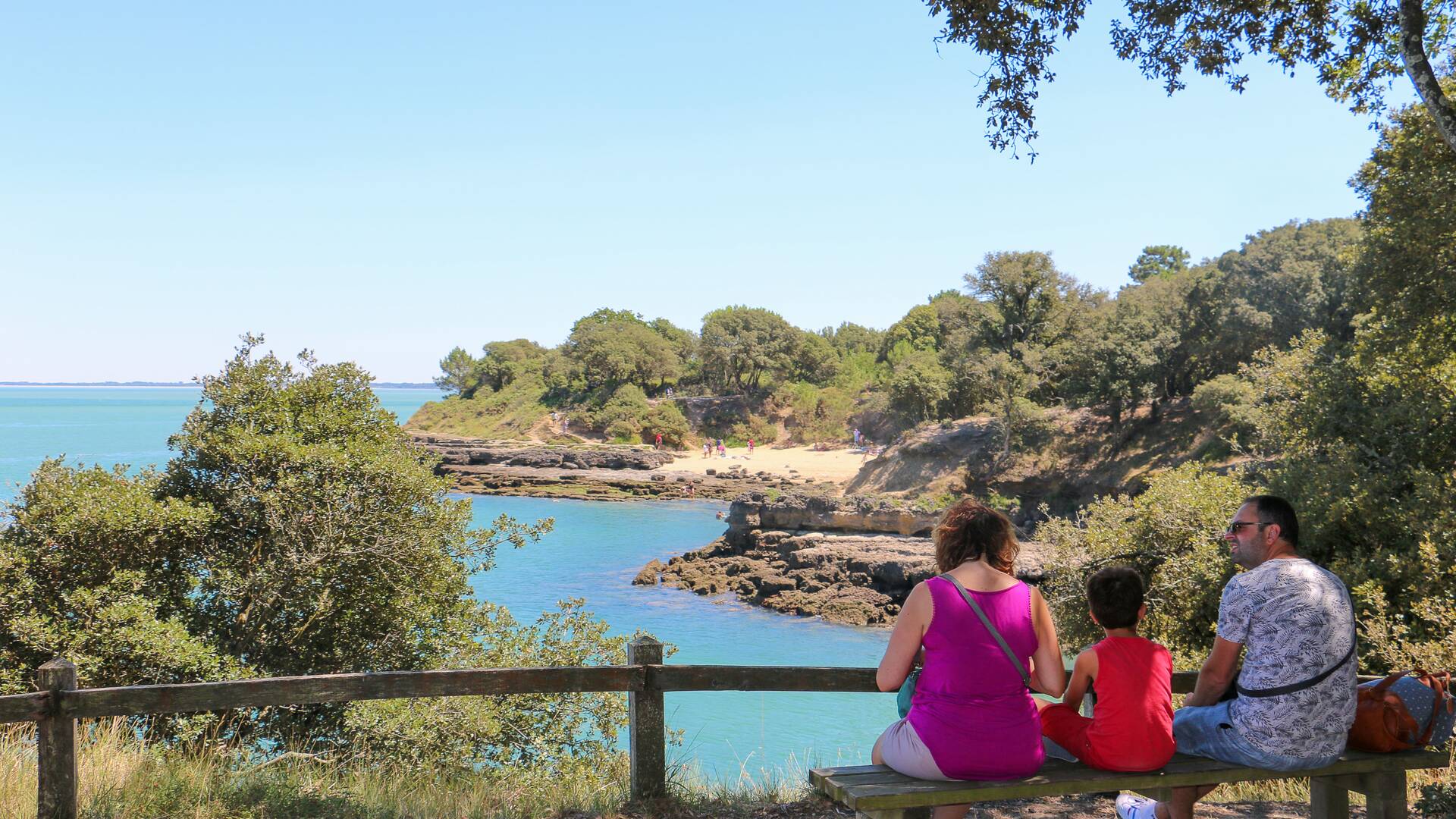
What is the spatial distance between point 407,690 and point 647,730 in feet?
3.55

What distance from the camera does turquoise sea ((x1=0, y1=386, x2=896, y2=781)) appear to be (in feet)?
56.2

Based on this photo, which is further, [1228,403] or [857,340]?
[857,340]

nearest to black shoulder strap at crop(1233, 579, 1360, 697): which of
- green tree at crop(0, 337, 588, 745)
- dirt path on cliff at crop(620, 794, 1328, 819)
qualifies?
dirt path on cliff at crop(620, 794, 1328, 819)

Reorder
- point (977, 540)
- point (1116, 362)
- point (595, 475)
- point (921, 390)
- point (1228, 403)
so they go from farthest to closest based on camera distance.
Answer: point (595, 475) < point (921, 390) < point (1116, 362) < point (1228, 403) < point (977, 540)

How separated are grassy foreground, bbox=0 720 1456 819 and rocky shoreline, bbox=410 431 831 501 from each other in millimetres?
41368

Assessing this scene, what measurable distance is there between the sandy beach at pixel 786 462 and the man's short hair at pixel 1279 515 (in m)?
46.5

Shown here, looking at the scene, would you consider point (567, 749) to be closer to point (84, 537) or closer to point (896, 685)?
point (84, 537)

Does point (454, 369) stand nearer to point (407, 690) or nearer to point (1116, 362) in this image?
point (1116, 362)

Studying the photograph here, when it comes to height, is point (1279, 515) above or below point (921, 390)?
below

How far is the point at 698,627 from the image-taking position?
83.4 feet

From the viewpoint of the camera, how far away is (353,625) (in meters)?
9.09

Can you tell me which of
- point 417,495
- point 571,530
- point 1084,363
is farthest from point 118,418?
point 417,495

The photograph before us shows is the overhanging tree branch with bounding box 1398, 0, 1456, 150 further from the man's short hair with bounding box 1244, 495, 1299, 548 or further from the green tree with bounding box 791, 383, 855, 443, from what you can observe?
the green tree with bounding box 791, 383, 855, 443

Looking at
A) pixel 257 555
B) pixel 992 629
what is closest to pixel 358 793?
pixel 992 629
